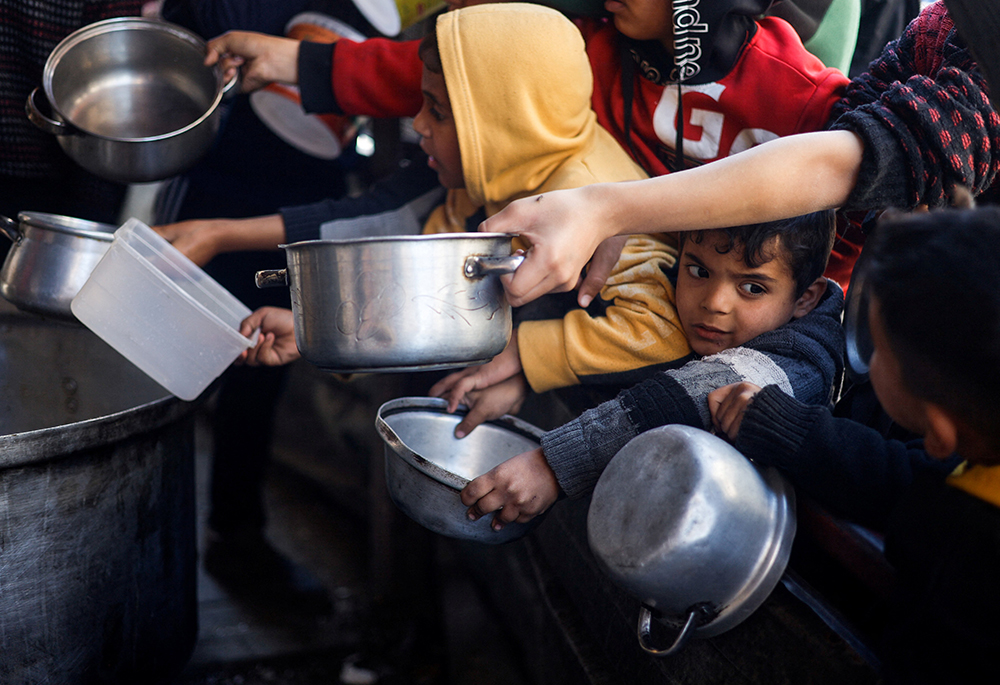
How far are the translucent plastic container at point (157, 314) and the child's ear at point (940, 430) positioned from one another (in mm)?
1294

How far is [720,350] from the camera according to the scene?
1349 mm

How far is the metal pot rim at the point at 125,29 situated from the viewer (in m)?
1.65

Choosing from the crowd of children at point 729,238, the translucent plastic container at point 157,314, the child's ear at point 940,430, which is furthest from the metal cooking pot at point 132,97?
the child's ear at point 940,430

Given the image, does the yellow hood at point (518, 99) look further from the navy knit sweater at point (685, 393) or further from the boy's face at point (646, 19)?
the navy knit sweater at point (685, 393)

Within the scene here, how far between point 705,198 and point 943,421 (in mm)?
510

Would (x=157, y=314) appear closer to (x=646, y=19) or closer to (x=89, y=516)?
(x=89, y=516)

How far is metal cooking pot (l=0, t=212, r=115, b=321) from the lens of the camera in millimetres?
1531

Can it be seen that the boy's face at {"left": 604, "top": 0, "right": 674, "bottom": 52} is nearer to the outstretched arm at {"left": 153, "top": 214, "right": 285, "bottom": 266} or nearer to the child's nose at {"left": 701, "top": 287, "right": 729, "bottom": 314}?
the child's nose at {"left": 701, "top": 287, "right": 729, "bottom": 314}

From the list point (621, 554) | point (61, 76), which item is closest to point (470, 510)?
point (621, 554)

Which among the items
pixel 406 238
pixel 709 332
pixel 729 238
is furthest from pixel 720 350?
pixel 406 238

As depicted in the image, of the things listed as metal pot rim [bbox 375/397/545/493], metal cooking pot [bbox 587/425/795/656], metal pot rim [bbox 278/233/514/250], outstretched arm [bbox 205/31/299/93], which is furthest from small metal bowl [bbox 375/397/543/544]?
outstretched arm [bbox 205/31/299/93]

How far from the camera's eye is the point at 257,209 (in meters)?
2.38

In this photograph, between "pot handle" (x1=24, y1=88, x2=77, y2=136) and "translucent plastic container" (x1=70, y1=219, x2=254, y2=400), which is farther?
"pot handle" (x1=24, y1=88, x2=77, y2=136)

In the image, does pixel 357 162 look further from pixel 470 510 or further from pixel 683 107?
pixel 470 510
